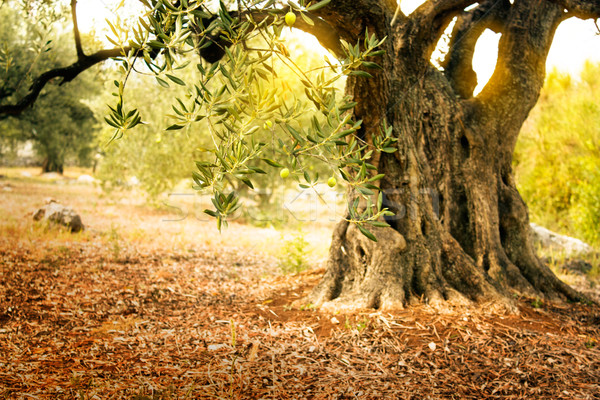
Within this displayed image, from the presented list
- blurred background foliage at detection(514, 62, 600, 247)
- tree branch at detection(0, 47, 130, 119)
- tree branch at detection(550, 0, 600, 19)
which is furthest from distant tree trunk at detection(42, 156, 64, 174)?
tree branch at detection(550, 0, 600, 19)

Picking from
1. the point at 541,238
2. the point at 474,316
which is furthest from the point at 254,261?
the point at 541,238

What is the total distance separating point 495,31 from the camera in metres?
5.91

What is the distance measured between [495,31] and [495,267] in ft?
10.8

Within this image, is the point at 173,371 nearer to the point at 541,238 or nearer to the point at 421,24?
the point at 421,24

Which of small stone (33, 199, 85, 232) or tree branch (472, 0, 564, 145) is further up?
tree branch (472, 0, 564, 145)

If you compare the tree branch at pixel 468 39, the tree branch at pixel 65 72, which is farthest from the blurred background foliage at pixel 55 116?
the tree branch at pixel 468 39

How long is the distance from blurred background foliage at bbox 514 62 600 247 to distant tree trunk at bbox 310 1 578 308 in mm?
4601

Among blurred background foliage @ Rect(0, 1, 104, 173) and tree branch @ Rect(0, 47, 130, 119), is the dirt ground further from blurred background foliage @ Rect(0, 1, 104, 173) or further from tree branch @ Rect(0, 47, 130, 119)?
blurred background foliage @ Rect(0, 1, 104, 173)

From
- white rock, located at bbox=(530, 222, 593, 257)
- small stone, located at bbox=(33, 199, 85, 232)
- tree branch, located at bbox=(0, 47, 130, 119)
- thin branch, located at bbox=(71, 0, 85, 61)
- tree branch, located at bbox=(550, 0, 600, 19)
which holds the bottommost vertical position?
small stone, located at bbox=(33, 199, 85, 232)

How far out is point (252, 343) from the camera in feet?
12.1

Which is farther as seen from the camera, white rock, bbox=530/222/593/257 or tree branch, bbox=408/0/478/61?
white rock, bbox=530/222/593/257

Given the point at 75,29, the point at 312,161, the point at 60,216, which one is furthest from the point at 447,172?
the point at 312,161

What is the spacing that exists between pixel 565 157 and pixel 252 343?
10408 millimetres

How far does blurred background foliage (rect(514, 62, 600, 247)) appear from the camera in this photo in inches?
366
